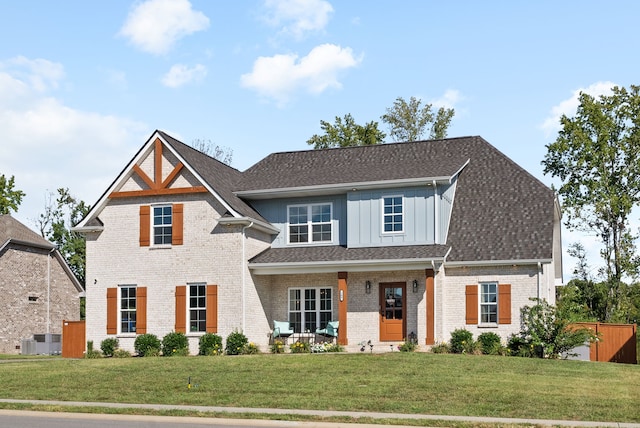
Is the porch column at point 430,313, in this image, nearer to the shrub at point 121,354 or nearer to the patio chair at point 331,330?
the patio chair at point 331,330

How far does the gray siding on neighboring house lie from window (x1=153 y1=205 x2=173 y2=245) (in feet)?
22.2

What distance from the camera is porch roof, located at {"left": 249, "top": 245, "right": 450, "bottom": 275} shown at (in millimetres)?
28344

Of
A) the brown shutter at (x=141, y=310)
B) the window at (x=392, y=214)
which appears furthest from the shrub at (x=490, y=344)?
the brown shutter at (x=141, y=310)

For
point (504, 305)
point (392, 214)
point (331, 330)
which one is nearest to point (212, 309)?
point (331, 330)

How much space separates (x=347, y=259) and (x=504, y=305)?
5.71 m

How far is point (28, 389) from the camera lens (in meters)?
20.1

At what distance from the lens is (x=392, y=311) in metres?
29.6

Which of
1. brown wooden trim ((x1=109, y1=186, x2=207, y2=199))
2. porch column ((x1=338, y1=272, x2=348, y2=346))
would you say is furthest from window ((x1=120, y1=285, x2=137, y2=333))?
porch column ((x1=338, y1=272, x2=348, y2=346))

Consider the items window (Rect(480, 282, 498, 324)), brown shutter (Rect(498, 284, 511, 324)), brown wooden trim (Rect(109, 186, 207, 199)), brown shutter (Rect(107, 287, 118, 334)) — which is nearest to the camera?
brown shutter (Rect(498, 284, 511, 324))

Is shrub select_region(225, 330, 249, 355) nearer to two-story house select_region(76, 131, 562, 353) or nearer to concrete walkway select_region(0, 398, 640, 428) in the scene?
two-story house select_region(76, 131, 562, 353)

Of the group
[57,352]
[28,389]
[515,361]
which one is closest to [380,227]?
[515,361]

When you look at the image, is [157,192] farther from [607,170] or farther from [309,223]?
[607,170]

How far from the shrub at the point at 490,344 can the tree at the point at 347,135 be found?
21.3 m

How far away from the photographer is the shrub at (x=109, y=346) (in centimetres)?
3022
